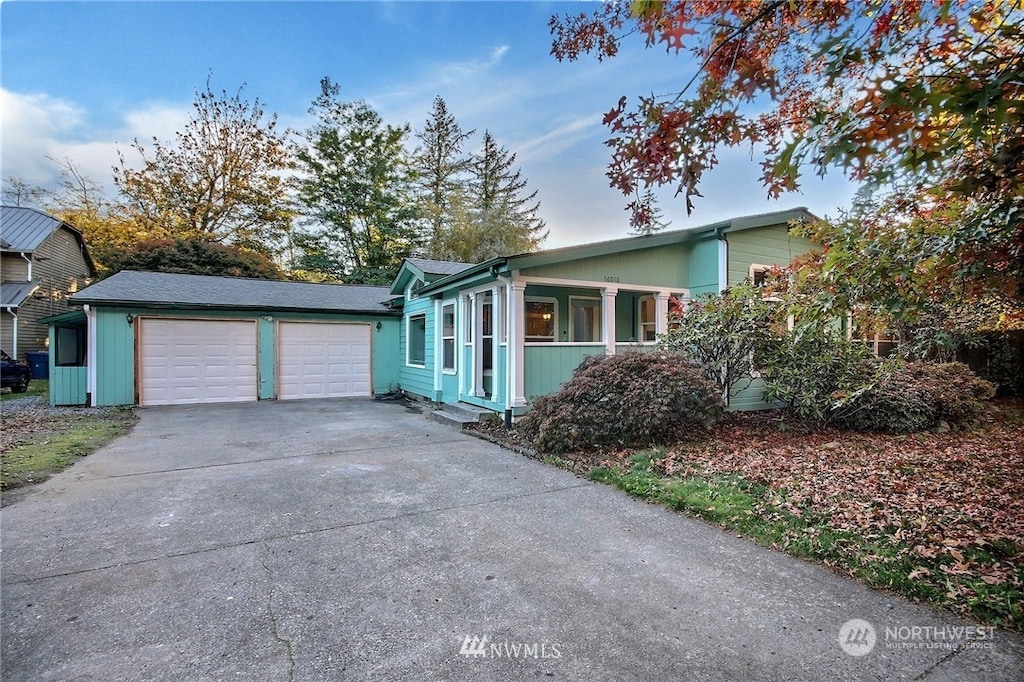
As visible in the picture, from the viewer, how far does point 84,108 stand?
50.3 ft

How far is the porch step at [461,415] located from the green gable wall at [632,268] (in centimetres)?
267

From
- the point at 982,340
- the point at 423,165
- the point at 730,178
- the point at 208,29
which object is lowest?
the point at 982,340

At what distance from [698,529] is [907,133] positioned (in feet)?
9.92

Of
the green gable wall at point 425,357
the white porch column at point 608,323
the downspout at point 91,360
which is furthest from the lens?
the green gable wall at point 425,357

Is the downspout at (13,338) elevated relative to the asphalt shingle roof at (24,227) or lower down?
lower down

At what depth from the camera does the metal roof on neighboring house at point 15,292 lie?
1501 cm

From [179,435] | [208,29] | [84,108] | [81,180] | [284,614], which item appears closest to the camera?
[284,614]

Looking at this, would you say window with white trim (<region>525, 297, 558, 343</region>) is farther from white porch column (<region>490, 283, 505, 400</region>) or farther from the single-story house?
white porch column (<region>490, 283, 505, 400</region>)

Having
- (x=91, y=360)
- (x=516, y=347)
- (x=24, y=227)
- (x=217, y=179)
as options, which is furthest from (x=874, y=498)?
(x=217, y=179)

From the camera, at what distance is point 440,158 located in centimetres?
2739

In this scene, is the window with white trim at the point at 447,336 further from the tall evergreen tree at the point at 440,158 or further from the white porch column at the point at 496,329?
the tall evergreen tree at the point at 440,158

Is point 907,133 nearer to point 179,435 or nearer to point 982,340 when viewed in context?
point 179,435

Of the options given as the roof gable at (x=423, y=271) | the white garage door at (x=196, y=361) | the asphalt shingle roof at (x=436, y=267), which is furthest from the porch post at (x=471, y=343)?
the white garage door at (x=196, y=361)

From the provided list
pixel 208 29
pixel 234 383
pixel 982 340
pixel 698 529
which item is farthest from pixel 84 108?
pixel 982 340
